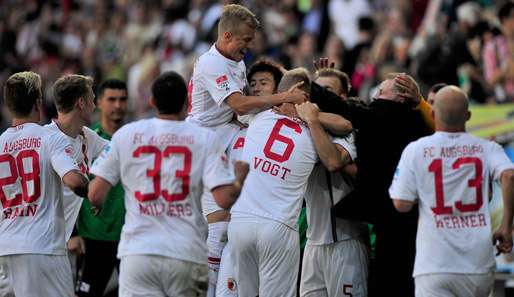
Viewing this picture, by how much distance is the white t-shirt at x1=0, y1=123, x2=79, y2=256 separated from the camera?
36.0 feet

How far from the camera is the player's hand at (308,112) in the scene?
1196cm

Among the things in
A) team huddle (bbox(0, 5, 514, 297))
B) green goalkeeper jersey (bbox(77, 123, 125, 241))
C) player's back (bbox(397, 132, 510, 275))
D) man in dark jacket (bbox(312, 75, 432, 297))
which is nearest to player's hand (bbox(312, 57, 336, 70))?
team huddle (bbox(0, 5, 514, 297))

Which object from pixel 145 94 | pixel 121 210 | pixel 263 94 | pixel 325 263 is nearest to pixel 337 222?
pixel 325 263

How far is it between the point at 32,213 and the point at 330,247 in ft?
10.4

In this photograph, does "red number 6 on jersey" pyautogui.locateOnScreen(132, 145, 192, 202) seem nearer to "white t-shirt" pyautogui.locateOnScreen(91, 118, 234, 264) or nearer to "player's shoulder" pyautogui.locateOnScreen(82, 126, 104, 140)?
"white t-shirt" pyautogui.locateOnScreen(91, 118, 234, 264)

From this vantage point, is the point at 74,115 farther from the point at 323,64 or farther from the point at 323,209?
the point at 323,64

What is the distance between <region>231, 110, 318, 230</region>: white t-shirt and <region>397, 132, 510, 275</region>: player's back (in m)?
1.69

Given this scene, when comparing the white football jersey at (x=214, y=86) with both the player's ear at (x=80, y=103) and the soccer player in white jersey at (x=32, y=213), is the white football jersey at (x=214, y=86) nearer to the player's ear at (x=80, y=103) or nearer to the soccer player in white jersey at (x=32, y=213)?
the player's ear at (x=80, y=103)

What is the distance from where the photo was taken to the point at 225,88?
12.1m

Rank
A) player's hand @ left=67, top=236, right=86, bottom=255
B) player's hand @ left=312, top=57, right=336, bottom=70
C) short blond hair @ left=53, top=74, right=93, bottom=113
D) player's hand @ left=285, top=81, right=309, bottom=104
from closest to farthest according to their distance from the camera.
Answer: short blond hair @ left=53, top=74, right=93, bottom=113
player's hand @ left=285, top=81, right=309, bottom=104
player's hand @ left=312, top=57, right=336, bottom=70
player's hand @ left=67, top=236, right=86, bottom=255

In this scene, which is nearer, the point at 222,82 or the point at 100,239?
the point at 222,82

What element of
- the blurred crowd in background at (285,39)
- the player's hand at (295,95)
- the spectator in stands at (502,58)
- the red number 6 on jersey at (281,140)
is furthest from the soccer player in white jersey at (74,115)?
the spectator in stands at (502,58)

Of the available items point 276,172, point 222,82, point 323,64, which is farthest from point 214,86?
point 323,64

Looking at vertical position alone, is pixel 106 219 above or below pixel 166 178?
below
